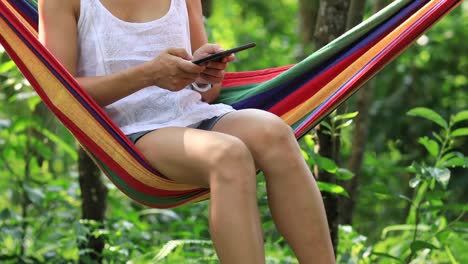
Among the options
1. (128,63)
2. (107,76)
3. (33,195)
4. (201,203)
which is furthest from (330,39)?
(201,203)

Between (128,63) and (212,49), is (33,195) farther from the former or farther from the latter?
(212,49)

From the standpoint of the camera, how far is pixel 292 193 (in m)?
2.15

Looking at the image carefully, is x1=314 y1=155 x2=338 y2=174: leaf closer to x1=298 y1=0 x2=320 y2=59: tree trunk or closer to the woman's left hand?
the woman's left hand

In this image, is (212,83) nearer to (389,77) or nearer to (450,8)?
(450,8)

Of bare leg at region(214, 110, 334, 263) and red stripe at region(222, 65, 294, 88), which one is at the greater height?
red stripe at region(222, 65, 294, 88)

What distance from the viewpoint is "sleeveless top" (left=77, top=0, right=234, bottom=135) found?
95.2 inches

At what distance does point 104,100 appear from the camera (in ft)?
7.70

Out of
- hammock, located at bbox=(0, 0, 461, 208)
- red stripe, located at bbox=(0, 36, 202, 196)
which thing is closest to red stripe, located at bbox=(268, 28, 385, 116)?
hammock, located at bbox=(0, 0, 461, 208)

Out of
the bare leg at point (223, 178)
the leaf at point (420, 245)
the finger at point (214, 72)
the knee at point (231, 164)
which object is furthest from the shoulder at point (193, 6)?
the leaf at point (420, 245)

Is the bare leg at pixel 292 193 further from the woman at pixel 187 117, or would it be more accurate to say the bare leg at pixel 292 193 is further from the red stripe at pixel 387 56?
the red stripe at pixel 387 56

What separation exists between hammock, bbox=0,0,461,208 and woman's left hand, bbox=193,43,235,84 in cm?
17

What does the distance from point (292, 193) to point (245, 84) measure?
559mm

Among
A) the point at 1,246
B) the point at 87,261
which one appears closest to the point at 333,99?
the point at 87,261

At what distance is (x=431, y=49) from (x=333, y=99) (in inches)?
145
